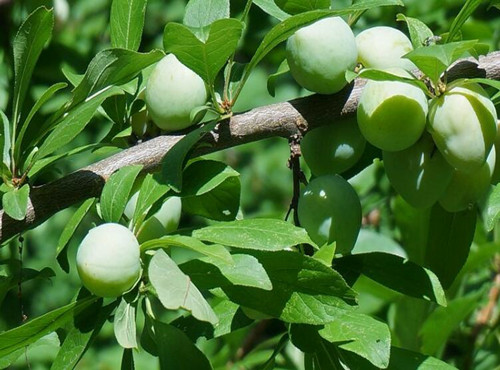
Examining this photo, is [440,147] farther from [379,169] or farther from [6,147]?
[379,169]

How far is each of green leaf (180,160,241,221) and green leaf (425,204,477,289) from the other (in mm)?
219

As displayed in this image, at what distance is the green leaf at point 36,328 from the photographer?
2.33 feet

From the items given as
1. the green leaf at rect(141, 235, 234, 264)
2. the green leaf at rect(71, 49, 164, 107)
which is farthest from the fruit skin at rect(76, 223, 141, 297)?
the green leaf at rect(71, 49, 164, 107)

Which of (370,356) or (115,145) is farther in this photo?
(115,145)

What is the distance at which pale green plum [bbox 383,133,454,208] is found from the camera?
75 centimetres

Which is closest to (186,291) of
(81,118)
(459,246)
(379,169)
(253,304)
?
(253,304)

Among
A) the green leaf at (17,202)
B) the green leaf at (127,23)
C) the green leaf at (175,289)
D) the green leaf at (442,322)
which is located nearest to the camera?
the green leaf at (175,289)

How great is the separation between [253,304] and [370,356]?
102mm

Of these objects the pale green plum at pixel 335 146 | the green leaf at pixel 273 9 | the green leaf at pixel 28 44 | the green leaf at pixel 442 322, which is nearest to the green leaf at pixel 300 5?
the green leaf at pixel 273 9

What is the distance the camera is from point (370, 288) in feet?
3.94

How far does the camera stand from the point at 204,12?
820 millimetres

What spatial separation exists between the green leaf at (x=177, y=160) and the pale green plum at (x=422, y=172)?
0.17 metres

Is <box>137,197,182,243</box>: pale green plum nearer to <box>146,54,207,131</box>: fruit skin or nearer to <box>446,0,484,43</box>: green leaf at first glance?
<box>146,54,207,131</box>: fruit skin

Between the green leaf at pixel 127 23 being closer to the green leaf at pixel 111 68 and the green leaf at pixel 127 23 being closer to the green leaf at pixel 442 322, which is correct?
the green leaf at pixel 111 68
